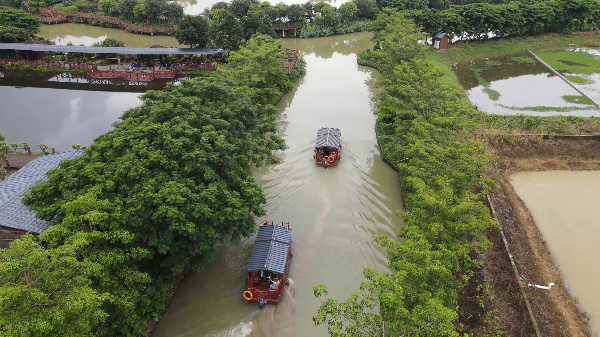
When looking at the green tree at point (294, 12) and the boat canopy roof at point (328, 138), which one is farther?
the green tree at point (294, 12)

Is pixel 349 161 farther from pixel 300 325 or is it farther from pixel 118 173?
pixel 118 173

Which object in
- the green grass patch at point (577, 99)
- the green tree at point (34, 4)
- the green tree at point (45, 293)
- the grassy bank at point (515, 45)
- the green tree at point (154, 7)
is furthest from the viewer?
the green tree at point (34, 4)

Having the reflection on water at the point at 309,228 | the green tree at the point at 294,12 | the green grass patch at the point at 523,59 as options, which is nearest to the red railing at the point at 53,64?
the reflection on water at the point at 309,228

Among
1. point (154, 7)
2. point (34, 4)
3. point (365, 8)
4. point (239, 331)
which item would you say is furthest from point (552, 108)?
point (34, 4)

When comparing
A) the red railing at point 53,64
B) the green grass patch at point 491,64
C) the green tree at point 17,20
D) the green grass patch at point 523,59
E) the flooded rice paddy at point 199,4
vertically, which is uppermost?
the flooded rice paddy at point 199,4

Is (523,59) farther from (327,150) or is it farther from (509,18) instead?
(327,150)

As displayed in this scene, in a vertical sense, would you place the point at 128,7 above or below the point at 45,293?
above

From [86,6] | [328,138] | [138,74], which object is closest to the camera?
[328,138]

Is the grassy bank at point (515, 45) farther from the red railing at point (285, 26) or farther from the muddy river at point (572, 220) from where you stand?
the muddy river at point (572, 220)
